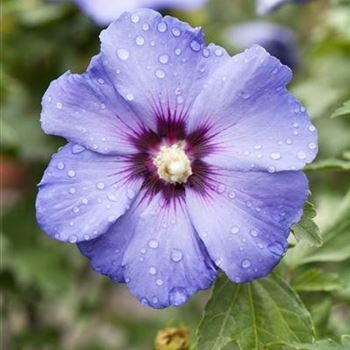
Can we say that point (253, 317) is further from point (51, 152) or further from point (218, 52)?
point (51, 152)

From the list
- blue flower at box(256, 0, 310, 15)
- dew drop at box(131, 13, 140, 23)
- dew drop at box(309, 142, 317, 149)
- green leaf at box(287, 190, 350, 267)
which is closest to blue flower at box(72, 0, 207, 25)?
blue flower at box(256, 0, 310, 15)

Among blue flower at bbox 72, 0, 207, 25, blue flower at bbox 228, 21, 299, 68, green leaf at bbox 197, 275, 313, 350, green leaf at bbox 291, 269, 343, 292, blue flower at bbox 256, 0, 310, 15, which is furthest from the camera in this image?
blue flower at bbox 228, 21, 299, 68

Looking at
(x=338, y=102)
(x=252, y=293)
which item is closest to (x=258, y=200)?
(x=252, y=293)

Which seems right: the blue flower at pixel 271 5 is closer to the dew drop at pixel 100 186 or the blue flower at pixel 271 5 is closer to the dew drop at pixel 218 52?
the dew drop at pixel 218 52

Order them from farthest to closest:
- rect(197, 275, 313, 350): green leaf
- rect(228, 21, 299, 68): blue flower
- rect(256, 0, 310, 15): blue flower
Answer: rect(228, 21, 299, 68): blue flower < rect(256, 0, 310, 15): blue flower < rect(197, 275, 313, 350): green leaf

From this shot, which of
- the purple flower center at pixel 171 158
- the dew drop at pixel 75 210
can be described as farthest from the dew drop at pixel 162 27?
the dew drop at pixel 75 210

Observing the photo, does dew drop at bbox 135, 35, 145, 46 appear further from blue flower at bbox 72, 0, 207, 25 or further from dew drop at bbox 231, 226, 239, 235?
blue flower at bbox 72, 0, 207, 25

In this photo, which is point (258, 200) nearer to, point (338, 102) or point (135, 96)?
point (135, 96)
